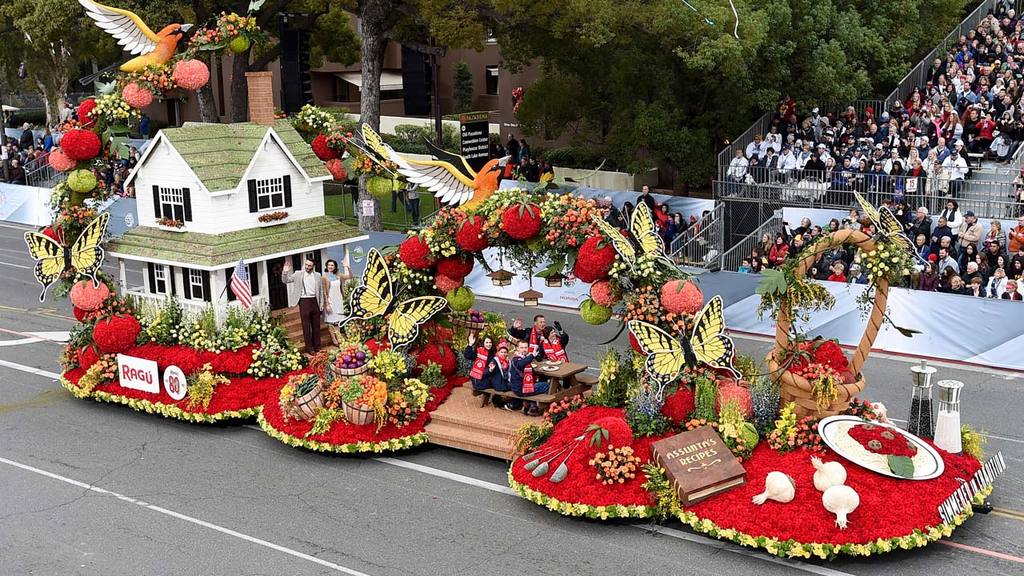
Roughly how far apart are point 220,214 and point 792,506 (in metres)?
12.2

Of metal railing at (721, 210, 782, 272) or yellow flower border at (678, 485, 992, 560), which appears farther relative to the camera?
metal railing at (721, 210, 782, 272)

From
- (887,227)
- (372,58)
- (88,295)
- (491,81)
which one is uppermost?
(372,58)

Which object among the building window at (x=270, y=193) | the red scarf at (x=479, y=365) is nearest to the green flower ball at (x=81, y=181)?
the building window at (x=270, y=193)

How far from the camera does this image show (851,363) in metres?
16.8

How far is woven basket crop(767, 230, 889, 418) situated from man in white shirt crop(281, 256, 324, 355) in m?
9.27

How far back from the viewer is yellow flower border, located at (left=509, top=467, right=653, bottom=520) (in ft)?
51.8

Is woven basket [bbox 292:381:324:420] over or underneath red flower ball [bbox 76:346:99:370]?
underneath

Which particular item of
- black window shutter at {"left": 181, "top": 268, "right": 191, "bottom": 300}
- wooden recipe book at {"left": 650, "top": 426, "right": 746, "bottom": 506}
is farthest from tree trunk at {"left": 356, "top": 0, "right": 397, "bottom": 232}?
wooden recipe book at {"left": 650, "top": 426, "right": 746, "bottom": 506}

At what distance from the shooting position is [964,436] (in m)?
16.8

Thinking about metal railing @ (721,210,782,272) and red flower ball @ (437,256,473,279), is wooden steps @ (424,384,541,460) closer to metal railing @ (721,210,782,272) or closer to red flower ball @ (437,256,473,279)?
red flower ball @ (437,256,473,279)

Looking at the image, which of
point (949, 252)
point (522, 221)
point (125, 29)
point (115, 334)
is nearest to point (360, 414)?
point (522, 221)

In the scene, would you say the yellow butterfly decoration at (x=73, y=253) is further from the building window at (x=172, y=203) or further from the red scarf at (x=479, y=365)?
the red scarf at (x=479, y=365)

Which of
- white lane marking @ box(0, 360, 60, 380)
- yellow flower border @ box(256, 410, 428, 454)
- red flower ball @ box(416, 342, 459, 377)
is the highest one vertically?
red flower ball @ box(416, 342, 459, 377)

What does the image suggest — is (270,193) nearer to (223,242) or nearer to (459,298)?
(223,242)
